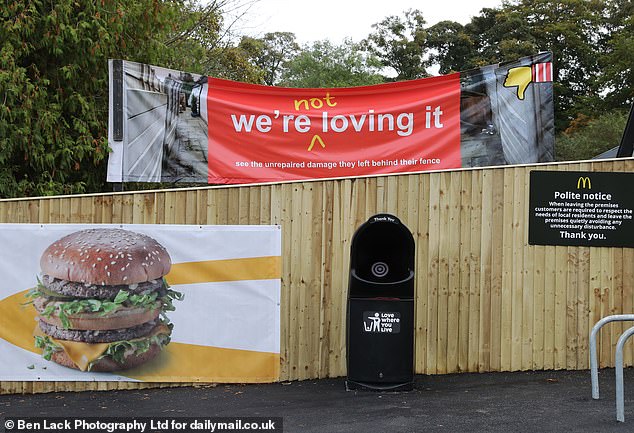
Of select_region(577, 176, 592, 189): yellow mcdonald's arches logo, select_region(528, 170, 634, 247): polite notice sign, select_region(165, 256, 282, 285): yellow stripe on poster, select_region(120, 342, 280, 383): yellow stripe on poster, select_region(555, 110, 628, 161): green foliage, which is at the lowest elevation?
select_region(120, 342, 280, 383): yellow stripe on poster

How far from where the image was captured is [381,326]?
7230mm

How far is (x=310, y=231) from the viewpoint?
8.05 m

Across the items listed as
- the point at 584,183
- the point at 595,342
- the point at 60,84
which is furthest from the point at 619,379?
the point at 60,84

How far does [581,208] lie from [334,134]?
2.72 m

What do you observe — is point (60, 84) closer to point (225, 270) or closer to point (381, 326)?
point (225, 270)

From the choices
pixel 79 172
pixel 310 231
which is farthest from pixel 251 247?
pixel 79 172

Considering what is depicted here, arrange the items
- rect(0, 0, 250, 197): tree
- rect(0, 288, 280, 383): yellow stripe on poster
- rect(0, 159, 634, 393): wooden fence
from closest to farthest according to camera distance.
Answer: rect(0, 288, 280, 383): yellow stripe on poster → rect(0, 159, 634, 393): wooden fence → rect(0, 0, 250, 197): tree

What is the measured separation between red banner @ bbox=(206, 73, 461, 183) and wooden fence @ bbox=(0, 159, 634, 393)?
0.46 metres

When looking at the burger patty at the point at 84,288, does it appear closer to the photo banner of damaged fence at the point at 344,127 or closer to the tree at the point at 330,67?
the photo banner of damaged fence at the point at 344,127

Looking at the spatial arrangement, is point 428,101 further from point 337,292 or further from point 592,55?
point 592,55

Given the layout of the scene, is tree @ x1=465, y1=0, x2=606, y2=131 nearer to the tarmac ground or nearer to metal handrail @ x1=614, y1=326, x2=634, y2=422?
the tarmac ground

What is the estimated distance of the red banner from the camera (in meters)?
8.47

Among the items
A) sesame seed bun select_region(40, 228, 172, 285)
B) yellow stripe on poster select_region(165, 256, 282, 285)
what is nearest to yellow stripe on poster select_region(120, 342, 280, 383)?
yellow stripe on poster select_region(165, 256, 282, 285)

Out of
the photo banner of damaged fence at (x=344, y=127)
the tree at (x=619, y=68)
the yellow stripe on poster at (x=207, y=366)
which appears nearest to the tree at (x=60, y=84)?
the photo banner of damaged fence at (x=344, y=127)
